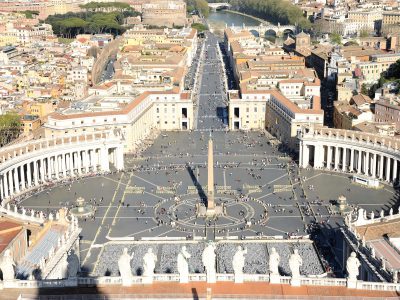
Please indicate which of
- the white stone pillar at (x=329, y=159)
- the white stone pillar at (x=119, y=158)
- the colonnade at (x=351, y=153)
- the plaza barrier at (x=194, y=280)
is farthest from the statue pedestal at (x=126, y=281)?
the white stone pillar at (x=329, y=159)

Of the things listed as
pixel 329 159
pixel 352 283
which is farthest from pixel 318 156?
pixel 352 283

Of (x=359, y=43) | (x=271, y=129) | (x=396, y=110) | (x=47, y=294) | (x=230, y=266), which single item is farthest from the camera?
(x=359, y=43)

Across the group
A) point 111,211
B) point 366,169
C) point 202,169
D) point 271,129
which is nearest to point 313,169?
point 366,169

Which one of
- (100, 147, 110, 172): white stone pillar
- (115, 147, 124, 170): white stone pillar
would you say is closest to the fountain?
(100, 147, 110, 172): white stone pillar

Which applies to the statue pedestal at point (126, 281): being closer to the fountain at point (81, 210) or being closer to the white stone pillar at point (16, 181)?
the fountain at point (81, 210)

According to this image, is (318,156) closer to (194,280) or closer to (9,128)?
(9,128)

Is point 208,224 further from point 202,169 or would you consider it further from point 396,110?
point 396,110
